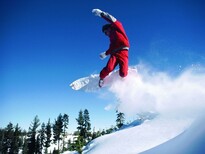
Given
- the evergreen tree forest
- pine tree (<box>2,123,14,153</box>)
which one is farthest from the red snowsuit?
pine tree (<box>2,123,14,153</box>)

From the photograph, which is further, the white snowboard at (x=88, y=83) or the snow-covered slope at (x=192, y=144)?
the white snowboard at (x=88, y=83)

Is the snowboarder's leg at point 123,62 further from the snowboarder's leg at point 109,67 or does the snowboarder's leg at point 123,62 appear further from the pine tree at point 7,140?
the pine tree at point 7,140

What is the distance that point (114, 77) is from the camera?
11.8 metres

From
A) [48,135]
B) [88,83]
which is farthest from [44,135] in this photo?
[88,83]

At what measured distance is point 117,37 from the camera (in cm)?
1080

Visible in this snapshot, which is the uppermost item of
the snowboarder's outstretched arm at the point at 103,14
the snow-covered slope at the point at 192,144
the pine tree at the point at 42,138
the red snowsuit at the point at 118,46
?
A: the pine tree at the point at 42,138

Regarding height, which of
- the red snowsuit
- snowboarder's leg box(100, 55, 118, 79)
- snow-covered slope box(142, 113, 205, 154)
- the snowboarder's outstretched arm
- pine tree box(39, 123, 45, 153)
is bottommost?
snow-covered slope box(142, 113, 205, 154)

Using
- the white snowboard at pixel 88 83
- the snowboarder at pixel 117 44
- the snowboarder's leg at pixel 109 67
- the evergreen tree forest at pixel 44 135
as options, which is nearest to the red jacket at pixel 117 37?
the snowboarder at pixel 117 44

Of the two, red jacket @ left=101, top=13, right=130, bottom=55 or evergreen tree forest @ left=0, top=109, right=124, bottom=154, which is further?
evergreen tree forest @ left=0, top=109, right=124, bottom=154

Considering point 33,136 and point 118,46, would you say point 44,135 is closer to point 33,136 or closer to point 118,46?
point 33,136

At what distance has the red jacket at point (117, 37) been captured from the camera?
1067cm

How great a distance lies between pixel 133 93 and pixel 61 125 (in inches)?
2373

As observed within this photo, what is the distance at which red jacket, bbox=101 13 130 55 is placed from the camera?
420 inches

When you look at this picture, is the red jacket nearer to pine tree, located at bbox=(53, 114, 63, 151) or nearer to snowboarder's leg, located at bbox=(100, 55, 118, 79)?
snowboarder's leg, located at bbox=(100, 55, 118, 79)
